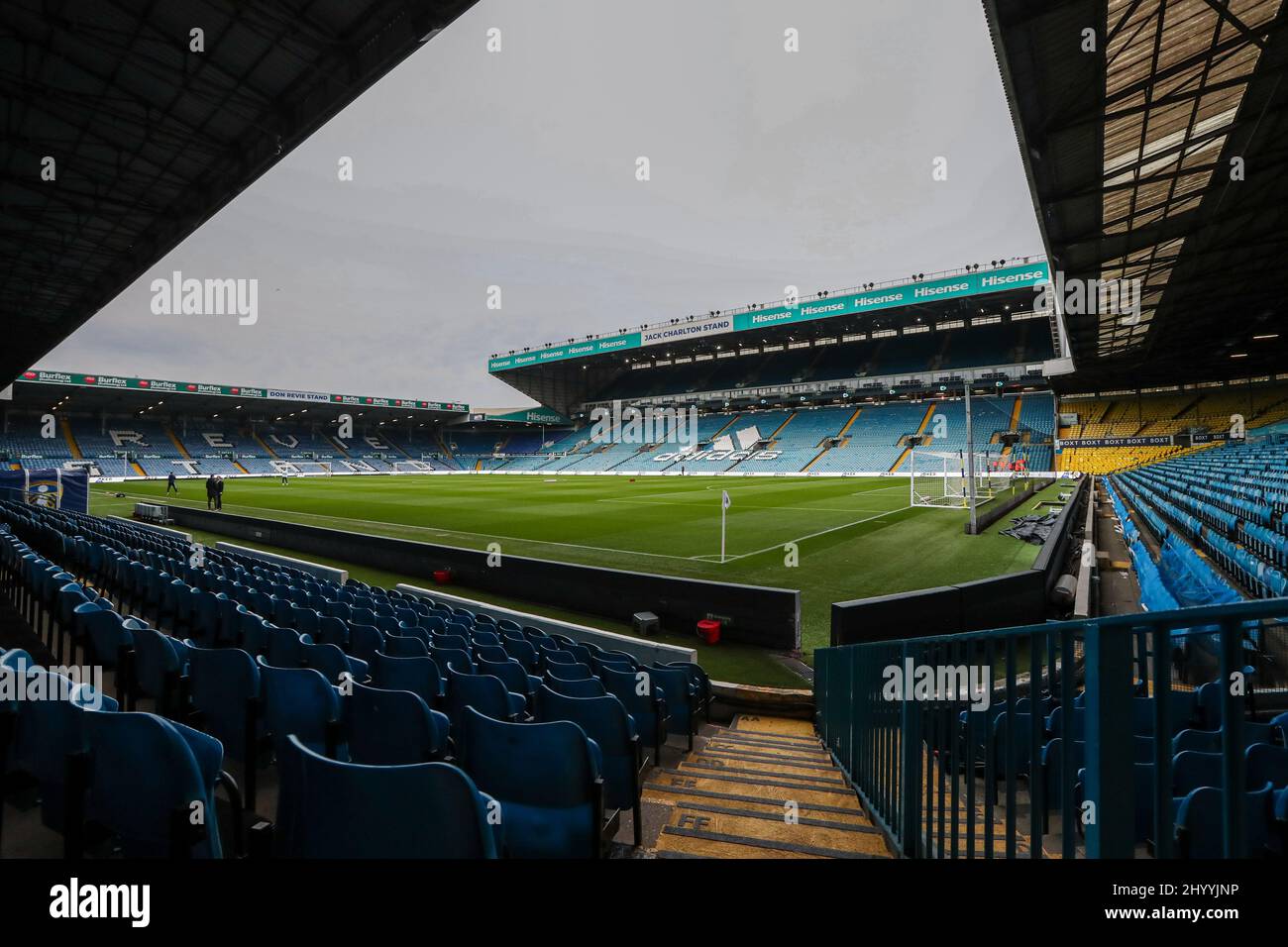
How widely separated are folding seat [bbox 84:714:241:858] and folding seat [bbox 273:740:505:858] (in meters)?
0.33

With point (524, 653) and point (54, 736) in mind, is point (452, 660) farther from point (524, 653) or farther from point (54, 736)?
point (54, 736)

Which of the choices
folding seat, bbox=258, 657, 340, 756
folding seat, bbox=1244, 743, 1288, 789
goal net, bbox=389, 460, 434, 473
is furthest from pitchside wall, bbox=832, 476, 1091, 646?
goal net, bbox=389, 460, 434, 473

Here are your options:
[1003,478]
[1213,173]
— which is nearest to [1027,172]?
[1213,173]

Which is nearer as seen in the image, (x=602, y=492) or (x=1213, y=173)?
(x=1213, y=173)

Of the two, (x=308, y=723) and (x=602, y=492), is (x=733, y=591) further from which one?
(x=602, y=492)

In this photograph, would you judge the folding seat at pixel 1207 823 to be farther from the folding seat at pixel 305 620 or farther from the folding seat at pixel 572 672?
the folding seat at pixel 305 620

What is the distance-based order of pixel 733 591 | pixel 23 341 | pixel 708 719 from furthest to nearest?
1. pixel 23 341
2. pixel 733 591
3. pixel 708 719

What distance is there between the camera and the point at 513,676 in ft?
16.4

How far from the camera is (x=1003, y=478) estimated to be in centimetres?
4447

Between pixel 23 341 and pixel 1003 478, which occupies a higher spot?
pixel 23 341

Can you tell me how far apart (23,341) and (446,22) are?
79.6ft

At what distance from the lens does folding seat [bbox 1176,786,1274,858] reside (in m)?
2.25

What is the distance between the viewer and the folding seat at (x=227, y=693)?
11.9 ft

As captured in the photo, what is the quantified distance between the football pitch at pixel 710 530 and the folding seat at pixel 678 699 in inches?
152
